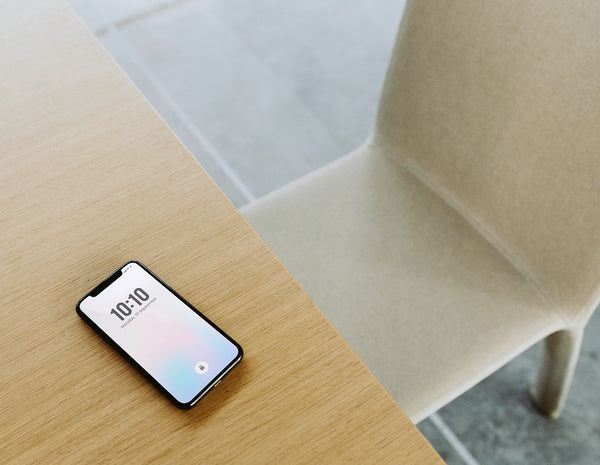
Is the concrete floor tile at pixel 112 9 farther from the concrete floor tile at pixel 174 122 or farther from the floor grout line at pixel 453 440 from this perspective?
the floor grout line at pixel 453 440

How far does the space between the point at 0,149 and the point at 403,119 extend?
55 cm

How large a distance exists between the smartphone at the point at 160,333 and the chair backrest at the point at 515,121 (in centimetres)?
46

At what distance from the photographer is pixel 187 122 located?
5.31ft

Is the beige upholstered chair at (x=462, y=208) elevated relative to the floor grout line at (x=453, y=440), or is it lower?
elevated

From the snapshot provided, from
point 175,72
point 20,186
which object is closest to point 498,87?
point 20,186

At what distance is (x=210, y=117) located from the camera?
163 centimetres

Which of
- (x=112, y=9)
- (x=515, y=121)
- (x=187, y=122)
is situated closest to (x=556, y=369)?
(x=515, y=121)

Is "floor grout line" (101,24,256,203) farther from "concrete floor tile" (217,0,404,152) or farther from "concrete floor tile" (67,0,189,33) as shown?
"concrete floor tile" (217,0,404,152)

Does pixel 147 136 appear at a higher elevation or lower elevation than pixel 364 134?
higher

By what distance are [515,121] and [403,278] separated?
0.84 ft

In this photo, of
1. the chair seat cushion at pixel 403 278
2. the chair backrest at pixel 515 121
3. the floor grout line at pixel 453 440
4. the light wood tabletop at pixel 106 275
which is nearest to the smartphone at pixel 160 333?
the light wood tabletop at pixel 106 275

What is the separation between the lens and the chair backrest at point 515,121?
69cm

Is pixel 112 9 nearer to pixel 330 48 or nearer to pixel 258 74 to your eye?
pixel 258 74

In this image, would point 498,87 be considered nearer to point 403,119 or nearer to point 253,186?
point 403,119
